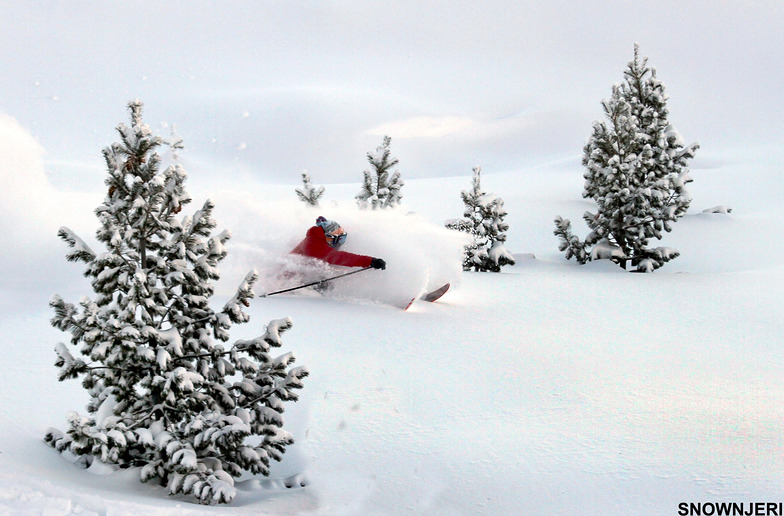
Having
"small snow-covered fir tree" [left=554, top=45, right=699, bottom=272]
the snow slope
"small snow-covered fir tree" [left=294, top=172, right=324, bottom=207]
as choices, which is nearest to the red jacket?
the snow slope

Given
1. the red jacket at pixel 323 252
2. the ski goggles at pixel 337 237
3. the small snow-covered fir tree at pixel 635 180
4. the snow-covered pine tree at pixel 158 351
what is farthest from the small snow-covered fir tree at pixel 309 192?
the snow-covered pine tree at pixel 158 351

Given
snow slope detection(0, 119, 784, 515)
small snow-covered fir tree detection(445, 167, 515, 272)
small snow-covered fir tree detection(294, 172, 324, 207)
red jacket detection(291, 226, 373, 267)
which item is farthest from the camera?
small snow-covered fir tree detection(294, 172, 324, 207)

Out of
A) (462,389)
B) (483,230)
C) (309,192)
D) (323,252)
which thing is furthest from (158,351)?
(309,192)

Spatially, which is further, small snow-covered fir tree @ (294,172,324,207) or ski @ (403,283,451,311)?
small snow-covered fir tree @ (294,172,324,207)

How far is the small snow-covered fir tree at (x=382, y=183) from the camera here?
760 inches

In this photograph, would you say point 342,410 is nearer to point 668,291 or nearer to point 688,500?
point 688,500

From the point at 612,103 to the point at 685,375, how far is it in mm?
12904

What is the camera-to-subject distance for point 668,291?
14.4 meters

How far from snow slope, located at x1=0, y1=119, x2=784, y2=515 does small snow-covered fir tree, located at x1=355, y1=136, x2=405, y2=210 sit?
497cm

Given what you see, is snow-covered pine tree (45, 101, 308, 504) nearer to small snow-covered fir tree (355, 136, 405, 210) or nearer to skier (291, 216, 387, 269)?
skier (291, 216, 387, 269)

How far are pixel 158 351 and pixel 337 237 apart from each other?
642cm

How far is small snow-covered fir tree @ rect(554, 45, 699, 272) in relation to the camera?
18.5 metres

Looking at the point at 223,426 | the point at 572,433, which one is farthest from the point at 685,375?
the point at 223,426

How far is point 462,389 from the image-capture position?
24.2 feet
